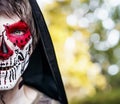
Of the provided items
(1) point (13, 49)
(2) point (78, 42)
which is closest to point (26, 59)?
(1) point (13, 49)

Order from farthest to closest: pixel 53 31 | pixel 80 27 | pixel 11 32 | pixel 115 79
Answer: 1. pixel 115 79
2. pixel 80 27
3. pixel 53 31
4. pixel 11 32

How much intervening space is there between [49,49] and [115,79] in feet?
23.2

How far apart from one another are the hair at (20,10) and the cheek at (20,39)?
18 millimetres

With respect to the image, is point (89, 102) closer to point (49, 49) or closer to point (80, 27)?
point (80, 27)

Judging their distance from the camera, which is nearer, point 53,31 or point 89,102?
point 53,31

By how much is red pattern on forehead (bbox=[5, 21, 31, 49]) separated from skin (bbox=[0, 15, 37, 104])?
0.05 feet

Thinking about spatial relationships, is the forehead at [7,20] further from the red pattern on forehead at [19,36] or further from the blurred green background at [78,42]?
the blurred green background at [78,42]

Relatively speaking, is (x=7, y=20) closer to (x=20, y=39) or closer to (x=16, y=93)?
(x=20, y=39)

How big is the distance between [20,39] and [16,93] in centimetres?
17

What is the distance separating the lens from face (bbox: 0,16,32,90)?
4.48ft

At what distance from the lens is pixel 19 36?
141 cm

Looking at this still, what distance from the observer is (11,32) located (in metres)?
1.39

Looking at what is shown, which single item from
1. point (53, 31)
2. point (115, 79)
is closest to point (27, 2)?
point (53, 31)

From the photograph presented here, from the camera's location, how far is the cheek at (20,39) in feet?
4.54
